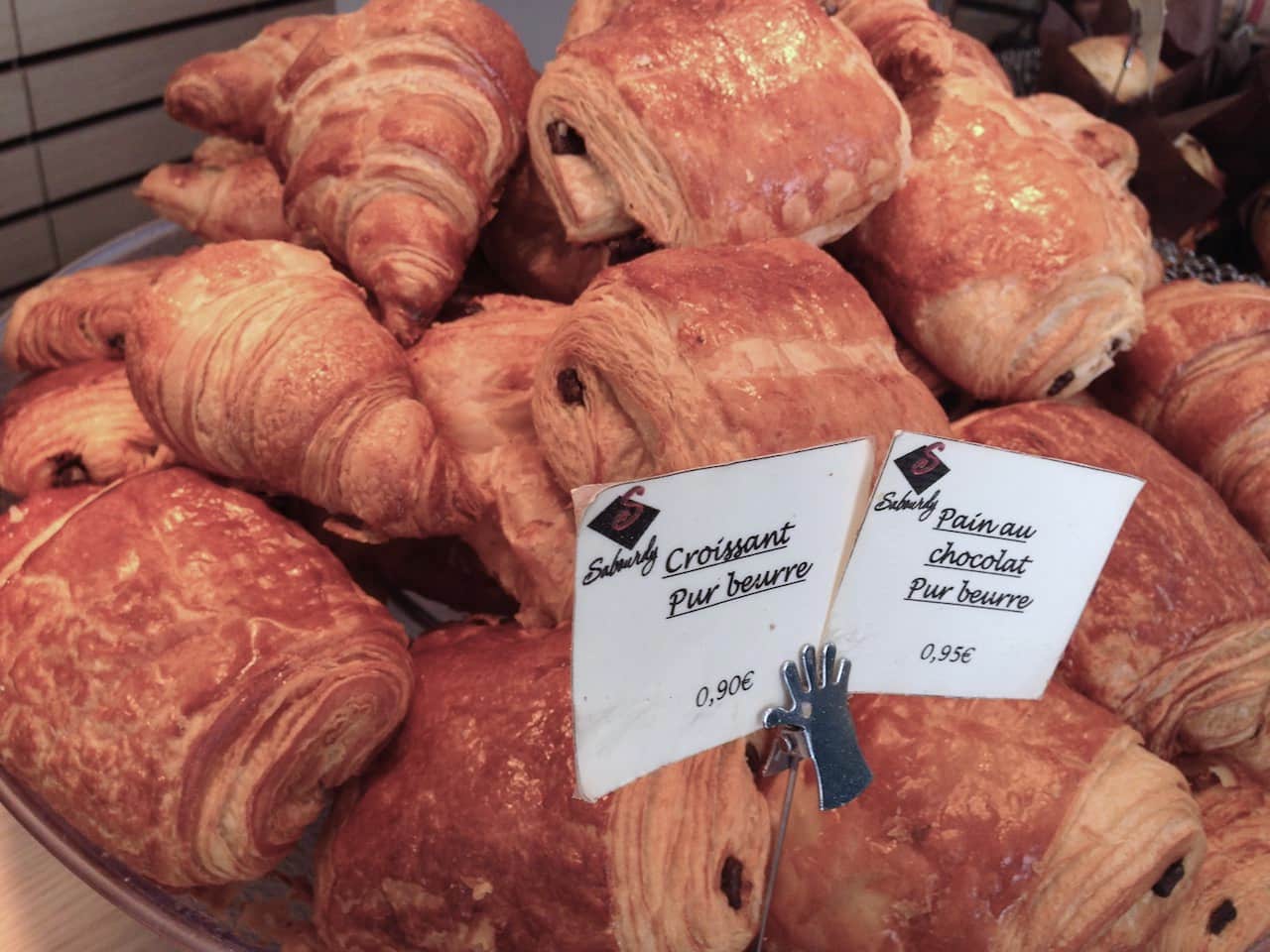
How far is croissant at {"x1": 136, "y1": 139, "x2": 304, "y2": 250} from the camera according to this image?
2.12 metres

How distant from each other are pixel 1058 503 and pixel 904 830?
418 mm

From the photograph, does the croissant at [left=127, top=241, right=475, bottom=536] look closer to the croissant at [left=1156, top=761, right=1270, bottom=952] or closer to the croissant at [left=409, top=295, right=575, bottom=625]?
the croissant at [left=409, top=295, right=575, bottom=625]

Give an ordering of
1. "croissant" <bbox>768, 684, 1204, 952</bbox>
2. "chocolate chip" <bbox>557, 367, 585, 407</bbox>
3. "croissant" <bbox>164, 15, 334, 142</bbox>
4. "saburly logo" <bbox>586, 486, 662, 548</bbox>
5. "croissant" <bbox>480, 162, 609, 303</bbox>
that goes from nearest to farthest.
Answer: "saburly logo" <bbox>586, 486, 662, 548</bbox> < "croissant" <bbox>768, 684, 1204, 952</bbox> < "chocolate chip" <bbox>557, 367, 585, 407</bbox> < "croissant" <bbox>480, 162, 609, 303</bbox> < "croissant" <bbox>164, 15, 334, 142</bbox>

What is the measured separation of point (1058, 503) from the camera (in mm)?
1029

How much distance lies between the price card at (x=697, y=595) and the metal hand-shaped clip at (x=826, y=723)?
0.02m

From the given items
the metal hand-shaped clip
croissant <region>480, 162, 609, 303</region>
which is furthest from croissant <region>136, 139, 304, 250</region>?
the metal hand-shaped clip

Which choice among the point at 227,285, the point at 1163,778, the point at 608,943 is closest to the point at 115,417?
the point at 227,285

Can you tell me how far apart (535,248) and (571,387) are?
1.98 ft

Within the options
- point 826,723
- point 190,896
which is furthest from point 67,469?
point 826,723

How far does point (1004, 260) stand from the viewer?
1680mm

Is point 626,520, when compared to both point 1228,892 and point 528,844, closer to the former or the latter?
point 528,844

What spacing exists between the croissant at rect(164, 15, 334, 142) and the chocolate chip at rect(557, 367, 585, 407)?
3.36ft

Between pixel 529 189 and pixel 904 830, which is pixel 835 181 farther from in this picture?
pixel 904 830

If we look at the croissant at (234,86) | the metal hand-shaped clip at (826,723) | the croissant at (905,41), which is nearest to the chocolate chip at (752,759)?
the metal hand-shaped clip at (826,723)
